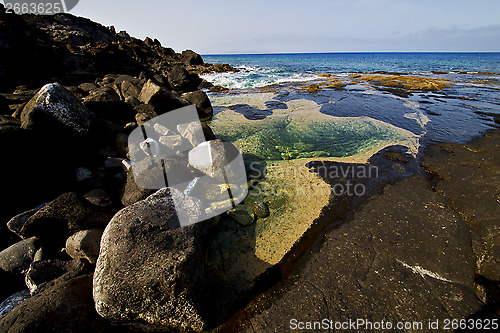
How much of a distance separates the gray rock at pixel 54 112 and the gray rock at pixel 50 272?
2876 mm

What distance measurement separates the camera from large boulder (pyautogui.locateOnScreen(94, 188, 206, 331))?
218 cm

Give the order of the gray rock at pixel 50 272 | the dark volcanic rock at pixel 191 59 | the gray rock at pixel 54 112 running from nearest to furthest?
the gray rock at pixel 50 272
the gray rock at pixel 54 112
the dark volcanic rock at pixel 191 59

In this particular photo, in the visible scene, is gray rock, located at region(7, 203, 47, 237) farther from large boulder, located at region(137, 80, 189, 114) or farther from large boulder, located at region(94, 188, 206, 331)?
large boulder, located at region(137, 80, 189, 114)

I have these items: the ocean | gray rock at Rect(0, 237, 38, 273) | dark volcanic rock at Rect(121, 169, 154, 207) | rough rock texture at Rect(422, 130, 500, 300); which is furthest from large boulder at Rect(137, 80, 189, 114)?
rough rock texture at Rect(422, 130, 500, 300)

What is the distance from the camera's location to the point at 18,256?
2775 mm

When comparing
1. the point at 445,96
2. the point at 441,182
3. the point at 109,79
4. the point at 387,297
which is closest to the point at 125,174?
the point at 387,297

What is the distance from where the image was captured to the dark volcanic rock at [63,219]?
10.0 ft

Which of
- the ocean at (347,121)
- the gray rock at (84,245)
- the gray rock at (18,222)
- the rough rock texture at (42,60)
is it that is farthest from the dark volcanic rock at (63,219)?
the rough rock texture at (42,60)

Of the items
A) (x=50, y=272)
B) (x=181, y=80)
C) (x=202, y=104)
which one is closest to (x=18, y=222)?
(x=50, y=272)

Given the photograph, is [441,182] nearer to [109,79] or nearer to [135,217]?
[135,217]

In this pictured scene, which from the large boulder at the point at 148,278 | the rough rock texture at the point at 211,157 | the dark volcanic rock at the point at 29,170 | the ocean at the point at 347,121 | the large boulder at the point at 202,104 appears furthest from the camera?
the large boulder at the point at 202,104

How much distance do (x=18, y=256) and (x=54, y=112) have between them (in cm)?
291

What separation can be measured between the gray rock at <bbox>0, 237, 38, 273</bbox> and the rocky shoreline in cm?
1

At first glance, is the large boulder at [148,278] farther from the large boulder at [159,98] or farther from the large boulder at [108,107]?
the large boulder at [159,98]
